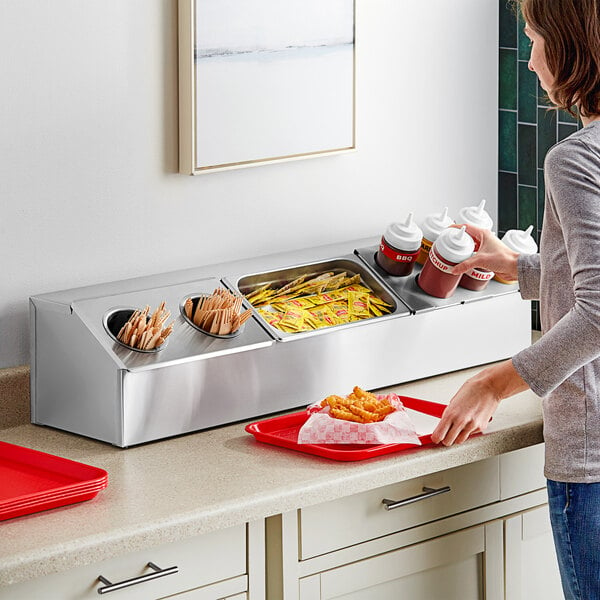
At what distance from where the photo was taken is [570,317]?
159cm

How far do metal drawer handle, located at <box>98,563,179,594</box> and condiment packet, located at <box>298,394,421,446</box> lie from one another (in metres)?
0.33

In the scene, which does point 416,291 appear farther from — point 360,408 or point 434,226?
point 360,408

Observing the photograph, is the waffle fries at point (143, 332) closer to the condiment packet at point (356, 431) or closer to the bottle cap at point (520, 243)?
the condiment packet at point (356, 431)

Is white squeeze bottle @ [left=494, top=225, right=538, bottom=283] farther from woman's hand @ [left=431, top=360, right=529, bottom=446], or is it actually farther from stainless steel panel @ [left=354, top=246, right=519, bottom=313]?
woman's hand @ [left=431, top=360, right=529, bottom=446]

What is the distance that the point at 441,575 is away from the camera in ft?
6.38

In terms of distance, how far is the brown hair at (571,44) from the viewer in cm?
158

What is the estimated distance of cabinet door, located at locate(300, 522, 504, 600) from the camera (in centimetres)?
179

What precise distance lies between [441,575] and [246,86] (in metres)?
0.97

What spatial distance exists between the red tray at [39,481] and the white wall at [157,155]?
0.29m

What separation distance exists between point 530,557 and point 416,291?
0.53 m

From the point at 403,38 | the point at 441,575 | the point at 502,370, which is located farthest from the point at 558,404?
the point at 403,38

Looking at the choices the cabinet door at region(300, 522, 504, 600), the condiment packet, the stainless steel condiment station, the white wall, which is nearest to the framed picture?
the white wall

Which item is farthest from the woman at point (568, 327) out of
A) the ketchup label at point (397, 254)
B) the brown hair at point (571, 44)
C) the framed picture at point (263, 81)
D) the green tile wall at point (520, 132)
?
the green tile wall at point (520, 132)

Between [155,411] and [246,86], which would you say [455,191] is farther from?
[155,411]
